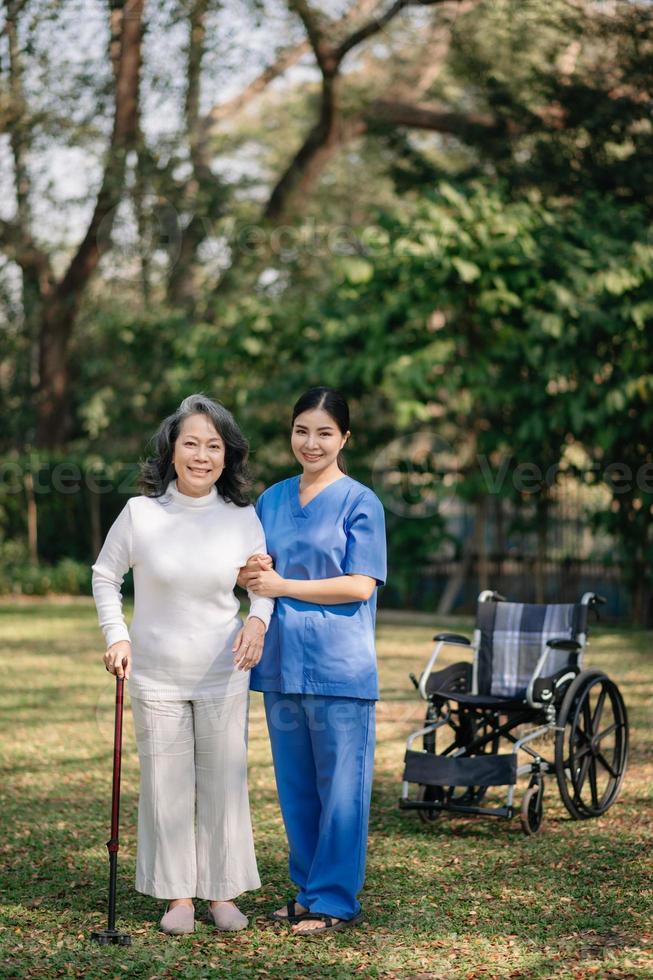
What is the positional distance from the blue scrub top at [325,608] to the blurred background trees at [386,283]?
7534mm

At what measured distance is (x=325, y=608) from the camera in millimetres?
3986

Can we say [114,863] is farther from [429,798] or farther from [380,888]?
[429,798]

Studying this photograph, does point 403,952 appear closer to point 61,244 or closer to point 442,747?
point 442,747

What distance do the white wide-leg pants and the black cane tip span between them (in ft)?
0.46

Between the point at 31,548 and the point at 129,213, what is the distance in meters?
4.67

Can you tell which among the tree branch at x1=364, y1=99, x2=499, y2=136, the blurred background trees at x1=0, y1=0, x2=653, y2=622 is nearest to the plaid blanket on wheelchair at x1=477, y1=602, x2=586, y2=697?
the blurred background trees at x1=0, y1=0, x2=653, y2=622

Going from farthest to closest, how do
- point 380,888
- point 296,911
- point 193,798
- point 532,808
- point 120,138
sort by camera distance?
point 120,138 → point 532,808 → point 380,888 → point 296,911 → point 193,798

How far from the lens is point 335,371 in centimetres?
1212

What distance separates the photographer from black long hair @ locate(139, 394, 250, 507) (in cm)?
396

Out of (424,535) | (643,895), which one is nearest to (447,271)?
(424,535)

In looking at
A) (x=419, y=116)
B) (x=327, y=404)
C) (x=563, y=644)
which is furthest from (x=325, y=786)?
(x=419, y=116)

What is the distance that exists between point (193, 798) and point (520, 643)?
7.91 feet

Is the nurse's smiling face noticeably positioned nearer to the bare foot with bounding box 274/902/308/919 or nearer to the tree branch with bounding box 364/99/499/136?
the bare foot with bounding box 274/902/308/919

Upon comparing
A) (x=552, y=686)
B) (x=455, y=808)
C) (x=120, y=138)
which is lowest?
(x=455, y=808)
